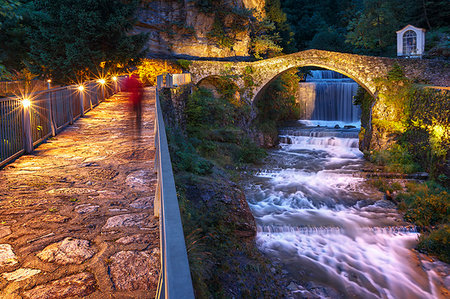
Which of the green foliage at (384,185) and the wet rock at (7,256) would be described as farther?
the green foliage at (384,185)

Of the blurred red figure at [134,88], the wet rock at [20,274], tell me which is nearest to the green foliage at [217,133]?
the blurred red figure at [134,88]

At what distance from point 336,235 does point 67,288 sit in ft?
30.9

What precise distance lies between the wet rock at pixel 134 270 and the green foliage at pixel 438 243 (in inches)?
358

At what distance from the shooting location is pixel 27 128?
6.61m

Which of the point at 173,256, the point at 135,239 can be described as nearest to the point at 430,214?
the point at 135,239

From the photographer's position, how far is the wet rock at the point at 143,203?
4.26 metres

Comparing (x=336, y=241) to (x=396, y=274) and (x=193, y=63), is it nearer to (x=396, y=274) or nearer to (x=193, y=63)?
(x=396, y=274)

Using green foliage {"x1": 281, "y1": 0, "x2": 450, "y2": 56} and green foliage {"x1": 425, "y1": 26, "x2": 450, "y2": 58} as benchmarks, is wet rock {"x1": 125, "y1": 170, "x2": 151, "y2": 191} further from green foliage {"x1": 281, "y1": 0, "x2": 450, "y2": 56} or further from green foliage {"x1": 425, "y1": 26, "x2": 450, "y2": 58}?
green foliage {"x1": 281, "y1": 0, "x2": 450, "y2": 56}

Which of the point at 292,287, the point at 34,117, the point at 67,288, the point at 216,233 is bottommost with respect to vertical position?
the point at 292,287

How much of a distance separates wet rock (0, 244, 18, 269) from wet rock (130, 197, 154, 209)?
4.47ft

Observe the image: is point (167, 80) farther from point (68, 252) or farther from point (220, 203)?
point (68, 252)

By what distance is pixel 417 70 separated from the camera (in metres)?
19.6

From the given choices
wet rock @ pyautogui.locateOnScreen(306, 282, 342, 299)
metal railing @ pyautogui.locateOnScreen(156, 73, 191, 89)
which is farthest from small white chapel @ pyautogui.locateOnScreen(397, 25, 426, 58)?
wet rock @ pyautogui.locateOnScreen(306, 282, 342, 299)

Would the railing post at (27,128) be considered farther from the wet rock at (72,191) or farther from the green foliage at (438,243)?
the green foliage at (438,243)
